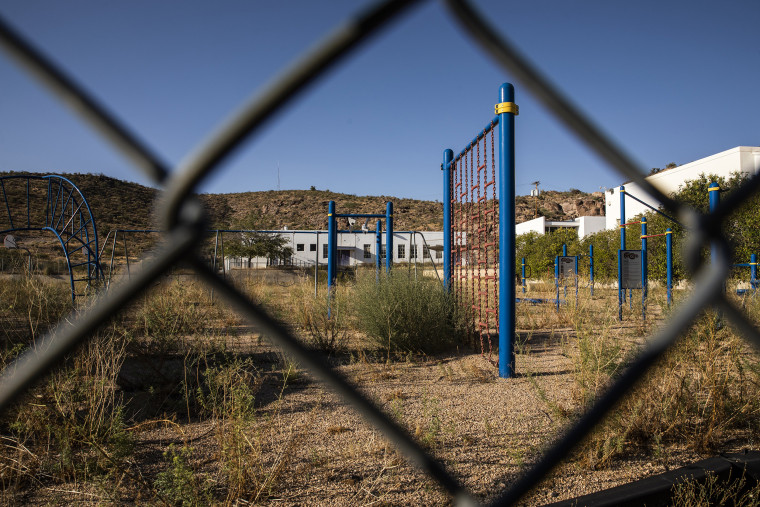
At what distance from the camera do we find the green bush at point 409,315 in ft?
17.7

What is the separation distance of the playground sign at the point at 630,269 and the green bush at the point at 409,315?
182 inches

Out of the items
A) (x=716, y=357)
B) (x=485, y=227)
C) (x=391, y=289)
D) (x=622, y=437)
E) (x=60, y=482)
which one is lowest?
(x=60, y=482)

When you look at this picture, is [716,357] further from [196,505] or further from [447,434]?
[196,505]

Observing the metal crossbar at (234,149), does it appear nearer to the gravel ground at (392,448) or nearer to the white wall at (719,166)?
the gravel ground at (392,448)

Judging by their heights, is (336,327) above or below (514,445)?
above

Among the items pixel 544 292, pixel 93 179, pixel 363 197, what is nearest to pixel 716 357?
pixel 544 292

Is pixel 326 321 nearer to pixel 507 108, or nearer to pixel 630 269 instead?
pixel 507 108

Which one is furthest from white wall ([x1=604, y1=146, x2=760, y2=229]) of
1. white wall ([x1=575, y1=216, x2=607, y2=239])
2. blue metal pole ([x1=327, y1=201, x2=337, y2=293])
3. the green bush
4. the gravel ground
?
the gravel ground

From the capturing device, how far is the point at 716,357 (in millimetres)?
2965

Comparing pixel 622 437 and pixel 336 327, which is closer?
pixel 622 437

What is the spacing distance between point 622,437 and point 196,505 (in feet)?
7.09

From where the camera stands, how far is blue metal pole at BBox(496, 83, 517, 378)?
4.24m

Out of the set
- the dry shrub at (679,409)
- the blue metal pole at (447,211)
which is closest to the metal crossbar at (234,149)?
the dry shrub at (679,409)

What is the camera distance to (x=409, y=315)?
5.43 m
